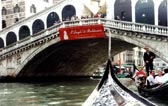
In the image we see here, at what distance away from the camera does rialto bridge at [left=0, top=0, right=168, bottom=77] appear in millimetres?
15820

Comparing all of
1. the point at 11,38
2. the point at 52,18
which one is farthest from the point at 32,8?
the point at 52,18

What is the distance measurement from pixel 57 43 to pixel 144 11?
3833 mm

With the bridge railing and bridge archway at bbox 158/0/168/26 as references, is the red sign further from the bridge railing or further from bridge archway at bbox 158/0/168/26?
bridge archway at bbox 158/0/168/26

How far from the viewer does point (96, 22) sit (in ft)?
55.1

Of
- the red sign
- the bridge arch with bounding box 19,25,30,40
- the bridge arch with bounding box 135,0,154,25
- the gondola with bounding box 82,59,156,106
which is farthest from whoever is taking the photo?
the bridge arch with bounding box 19,25,30,40

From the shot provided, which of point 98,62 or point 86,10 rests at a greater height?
point 86,10

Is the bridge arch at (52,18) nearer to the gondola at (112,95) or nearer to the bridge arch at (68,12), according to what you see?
the bridge arch at (68,12)

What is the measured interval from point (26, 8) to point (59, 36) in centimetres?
553

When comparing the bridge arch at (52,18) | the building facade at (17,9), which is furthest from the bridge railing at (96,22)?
the building facade at (17,9)

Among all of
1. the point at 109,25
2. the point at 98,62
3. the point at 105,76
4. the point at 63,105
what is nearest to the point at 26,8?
the point at 98,62

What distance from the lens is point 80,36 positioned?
675 inches

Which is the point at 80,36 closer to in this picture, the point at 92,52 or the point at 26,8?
the point at 92,52

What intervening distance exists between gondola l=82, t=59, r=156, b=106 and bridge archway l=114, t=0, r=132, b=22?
35.1 ft

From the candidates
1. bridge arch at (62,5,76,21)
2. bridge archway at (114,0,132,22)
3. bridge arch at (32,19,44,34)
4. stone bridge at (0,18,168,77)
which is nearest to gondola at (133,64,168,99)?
stone bridge at (0,18,168,77)
